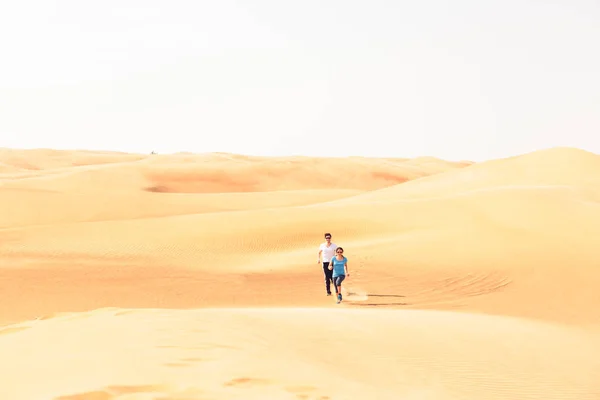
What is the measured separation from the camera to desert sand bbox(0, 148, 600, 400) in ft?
21.5

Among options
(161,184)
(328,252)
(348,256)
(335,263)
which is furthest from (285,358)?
(161,184)

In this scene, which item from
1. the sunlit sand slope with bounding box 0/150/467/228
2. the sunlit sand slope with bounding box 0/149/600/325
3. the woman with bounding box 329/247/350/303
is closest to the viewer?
the woman with bounding box 329/247/350/303

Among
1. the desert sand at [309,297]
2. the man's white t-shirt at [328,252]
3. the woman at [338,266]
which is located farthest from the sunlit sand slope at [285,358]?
the man's white t-shirt at [328,252]

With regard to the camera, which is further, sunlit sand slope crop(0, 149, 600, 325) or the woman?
sunlit sand slope crop(0, 149, 600, 325)

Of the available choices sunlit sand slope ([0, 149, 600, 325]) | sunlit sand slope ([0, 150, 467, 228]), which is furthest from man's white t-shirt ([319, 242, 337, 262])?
sunlit sand slope ([0, 150, 467, 228])

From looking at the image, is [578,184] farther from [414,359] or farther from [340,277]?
A: [414,359]

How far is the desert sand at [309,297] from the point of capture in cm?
654

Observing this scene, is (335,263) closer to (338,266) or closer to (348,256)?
(338,266)

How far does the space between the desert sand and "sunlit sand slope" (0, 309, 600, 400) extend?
0.10 ft

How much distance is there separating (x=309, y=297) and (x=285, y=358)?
8899mm

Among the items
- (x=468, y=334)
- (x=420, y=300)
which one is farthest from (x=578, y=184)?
(x=468, y=334)

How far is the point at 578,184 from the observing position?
34.8m

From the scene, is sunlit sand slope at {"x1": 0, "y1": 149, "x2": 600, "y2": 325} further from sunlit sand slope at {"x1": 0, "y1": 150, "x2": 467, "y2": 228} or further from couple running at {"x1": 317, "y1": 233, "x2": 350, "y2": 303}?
sunlit sand slope at {"x1": 0, "y1": 150, "x2": 467, "y2": 228}

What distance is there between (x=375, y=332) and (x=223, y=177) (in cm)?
5461
